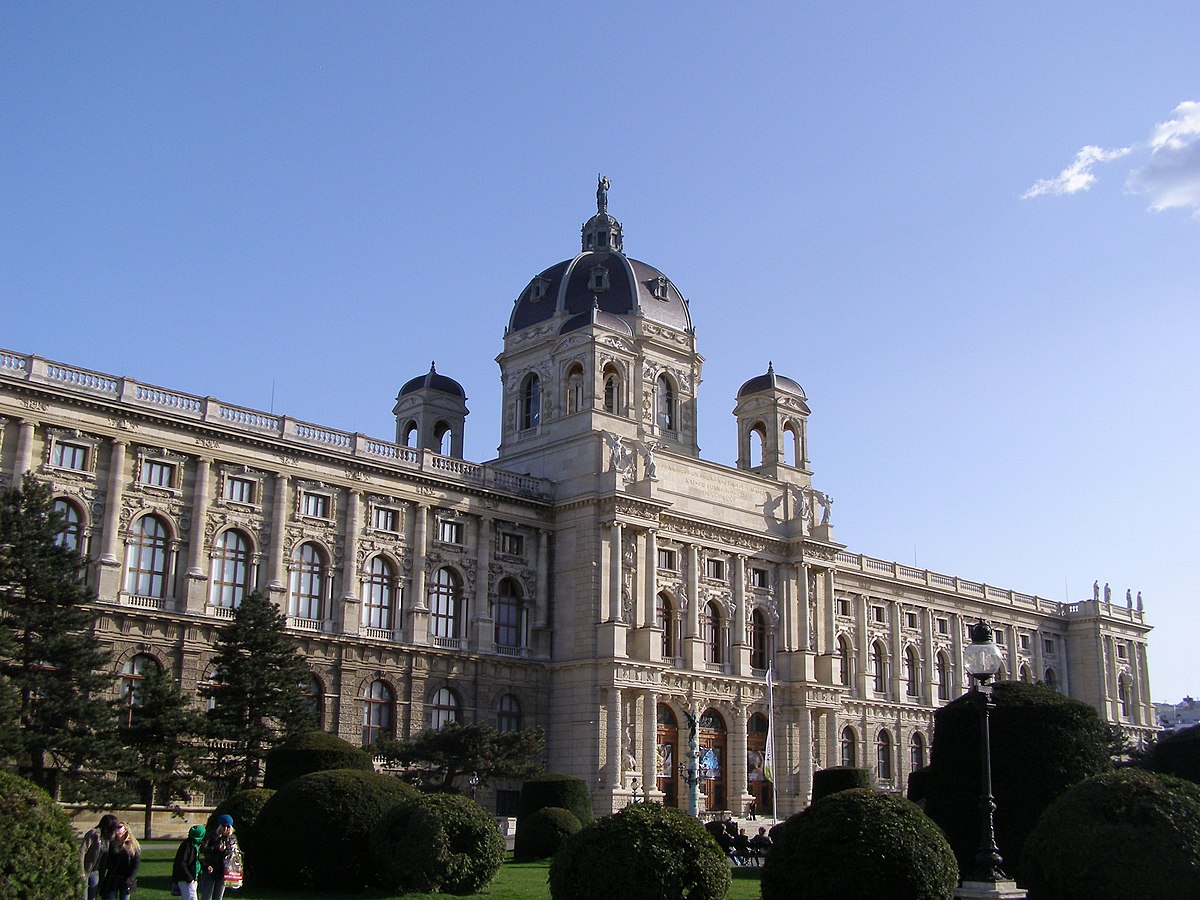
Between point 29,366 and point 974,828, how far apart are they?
32946 millimetres

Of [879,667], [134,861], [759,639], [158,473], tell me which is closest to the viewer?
[134,861]

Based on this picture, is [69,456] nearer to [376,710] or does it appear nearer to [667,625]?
[376,710]

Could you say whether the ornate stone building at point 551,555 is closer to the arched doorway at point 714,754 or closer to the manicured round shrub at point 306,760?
the arched doorway at point 714,754

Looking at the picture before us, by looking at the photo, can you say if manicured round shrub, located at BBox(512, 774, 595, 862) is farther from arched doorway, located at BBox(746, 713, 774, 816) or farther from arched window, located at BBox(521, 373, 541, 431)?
arched window, located at BBox(521, 373, 541, 431)

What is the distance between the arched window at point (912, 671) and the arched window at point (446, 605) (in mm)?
35574

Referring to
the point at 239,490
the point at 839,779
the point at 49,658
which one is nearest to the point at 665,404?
the point at 239,490

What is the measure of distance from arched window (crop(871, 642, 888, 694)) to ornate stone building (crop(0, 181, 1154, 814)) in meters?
0.14

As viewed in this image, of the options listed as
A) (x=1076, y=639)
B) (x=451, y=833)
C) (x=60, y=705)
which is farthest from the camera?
(x=1076, y=639)

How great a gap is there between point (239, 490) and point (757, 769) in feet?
96.7

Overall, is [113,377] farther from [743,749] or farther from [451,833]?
[743,749]

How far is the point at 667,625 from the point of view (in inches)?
2347

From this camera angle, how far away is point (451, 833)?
24594mm

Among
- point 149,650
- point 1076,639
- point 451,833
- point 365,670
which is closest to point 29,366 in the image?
point 149,650

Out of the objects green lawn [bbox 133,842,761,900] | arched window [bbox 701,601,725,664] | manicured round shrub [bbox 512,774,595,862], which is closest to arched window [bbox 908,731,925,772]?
arched window [bbox 701,601,725,664]
